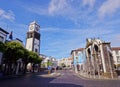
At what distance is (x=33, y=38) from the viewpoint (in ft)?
233

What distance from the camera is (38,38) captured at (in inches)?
3024

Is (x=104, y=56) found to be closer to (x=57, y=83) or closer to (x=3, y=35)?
(x=57, y=83)

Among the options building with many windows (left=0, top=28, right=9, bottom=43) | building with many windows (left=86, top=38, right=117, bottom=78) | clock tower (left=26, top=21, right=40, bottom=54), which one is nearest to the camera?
building with many windows (left=86, top=38, right=117, bottom=78)

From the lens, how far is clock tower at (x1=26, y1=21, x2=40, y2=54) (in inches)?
2752

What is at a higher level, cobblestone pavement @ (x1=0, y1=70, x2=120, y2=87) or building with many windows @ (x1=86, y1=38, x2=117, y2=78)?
building with many windows @ (x1=86, y1=38, x2=117, y2=78)

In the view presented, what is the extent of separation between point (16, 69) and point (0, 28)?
54.7ft

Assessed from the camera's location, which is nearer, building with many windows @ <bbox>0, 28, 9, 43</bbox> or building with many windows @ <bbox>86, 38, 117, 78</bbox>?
building with many windows @ <bbox>86, 38, 117, 78</bbox>

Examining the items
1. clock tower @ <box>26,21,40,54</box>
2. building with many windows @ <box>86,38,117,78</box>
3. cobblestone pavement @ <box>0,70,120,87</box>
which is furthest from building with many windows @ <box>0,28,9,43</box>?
clock tower @ <box>26,21,40,54</box>

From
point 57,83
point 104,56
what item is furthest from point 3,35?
point 104,56

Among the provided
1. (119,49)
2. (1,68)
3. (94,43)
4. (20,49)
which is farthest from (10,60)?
(119,49)

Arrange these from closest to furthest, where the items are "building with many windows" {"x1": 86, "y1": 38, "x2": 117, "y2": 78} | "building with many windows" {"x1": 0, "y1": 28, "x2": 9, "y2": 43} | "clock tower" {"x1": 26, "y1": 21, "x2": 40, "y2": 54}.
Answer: "building with many windows" {"x1": 86, "y1": 38, "x2": 117, "y2": 78} < "building with many windows" {"x1": 0, "y1": 28, "x2": 9, "y2": 43} < "clock tower" {"x1": 26, "y1": 21, "x2": 40, "y2": 54}

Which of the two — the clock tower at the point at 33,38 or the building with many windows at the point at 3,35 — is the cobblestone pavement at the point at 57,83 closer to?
the building with many windows at the point at 3,35

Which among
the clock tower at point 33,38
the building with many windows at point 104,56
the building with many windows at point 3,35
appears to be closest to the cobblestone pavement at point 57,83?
the building with many windows at point 104,56

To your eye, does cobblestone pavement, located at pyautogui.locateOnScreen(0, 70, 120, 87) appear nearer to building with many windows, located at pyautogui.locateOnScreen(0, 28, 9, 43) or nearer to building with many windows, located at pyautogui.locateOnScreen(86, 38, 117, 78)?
building with many windows, located at pyautogui.locateOnScreen(86, 38, 117, 78)
